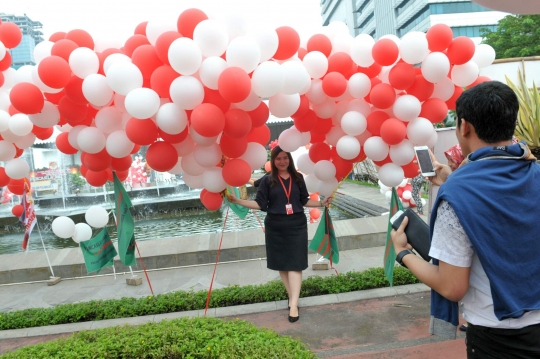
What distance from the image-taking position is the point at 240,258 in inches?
256

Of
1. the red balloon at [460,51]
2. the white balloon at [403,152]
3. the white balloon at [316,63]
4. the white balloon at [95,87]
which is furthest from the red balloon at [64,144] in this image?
the red balloon at [460,51]

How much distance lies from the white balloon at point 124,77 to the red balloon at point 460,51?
2477mm

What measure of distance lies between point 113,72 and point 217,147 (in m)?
0.94

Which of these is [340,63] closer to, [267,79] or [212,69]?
[267,79]

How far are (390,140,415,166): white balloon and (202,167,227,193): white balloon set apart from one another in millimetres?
1481

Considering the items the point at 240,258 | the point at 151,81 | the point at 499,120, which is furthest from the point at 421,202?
the point at 499,120

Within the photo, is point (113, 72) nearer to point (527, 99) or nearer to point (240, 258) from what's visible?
point (527, 99)

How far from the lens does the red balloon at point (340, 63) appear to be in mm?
3572

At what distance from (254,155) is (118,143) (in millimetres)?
1087

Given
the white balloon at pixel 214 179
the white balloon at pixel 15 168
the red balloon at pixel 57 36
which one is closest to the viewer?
the white balloon at pixel 214 179

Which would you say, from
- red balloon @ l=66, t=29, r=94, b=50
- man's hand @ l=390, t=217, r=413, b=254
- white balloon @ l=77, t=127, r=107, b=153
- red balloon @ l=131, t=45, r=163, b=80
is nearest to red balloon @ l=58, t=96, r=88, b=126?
white balloon @ l=77, t=127, r=107, b=153

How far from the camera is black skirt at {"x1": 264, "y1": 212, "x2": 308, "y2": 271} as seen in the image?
4.33 metres

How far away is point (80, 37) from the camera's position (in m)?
3.47

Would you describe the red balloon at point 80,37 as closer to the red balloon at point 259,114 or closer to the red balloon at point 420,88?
the red balloon at point 259,114
